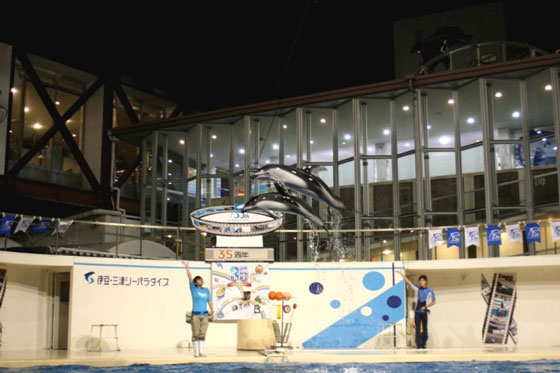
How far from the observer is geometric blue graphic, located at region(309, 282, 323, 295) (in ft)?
53.2

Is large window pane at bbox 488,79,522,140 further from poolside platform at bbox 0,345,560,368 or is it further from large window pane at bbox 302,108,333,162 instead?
poolside platform at bbox 0,345,560,368

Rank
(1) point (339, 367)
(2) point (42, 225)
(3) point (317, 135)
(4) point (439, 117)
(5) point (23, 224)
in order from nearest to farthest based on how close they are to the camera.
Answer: (1) point (339, 367) → (5) point (23, 224) → (2) point (42, 225) → (4) point (439, 117) → (3) point (317, 135)

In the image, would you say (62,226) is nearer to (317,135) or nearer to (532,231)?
(317,135)

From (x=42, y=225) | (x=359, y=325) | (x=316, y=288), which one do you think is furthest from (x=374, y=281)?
(x=42, y=225)

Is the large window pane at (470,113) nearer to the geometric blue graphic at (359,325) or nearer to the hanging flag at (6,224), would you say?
the geometric blue graphic at (359,325)

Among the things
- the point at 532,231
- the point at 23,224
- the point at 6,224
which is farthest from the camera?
the point at 532,231

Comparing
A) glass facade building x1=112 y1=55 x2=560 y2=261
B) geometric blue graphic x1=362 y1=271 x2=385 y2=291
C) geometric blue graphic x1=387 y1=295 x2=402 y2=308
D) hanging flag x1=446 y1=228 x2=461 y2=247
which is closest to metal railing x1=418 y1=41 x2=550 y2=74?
glass facade building x1=112 y1=55 x2=560 y2=261

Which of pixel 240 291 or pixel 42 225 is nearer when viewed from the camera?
pixel 42 225

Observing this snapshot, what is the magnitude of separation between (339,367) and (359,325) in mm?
4253

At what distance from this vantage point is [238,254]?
16344 mm

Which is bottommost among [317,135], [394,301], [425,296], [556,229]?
[394,301]

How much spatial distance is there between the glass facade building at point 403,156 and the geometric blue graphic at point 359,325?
8.17 ft

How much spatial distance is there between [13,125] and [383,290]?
15635 millimetres

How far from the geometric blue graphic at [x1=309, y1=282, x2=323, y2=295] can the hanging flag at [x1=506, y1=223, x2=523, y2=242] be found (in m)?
4.83
